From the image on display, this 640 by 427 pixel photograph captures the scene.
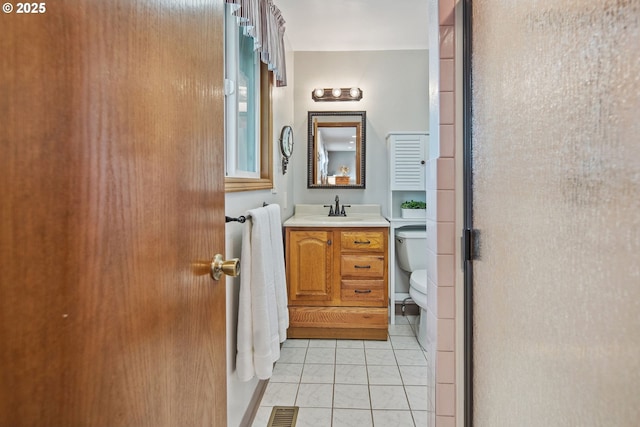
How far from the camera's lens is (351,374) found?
204 cm

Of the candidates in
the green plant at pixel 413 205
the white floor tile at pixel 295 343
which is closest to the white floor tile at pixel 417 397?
the white floor tile at pixel 295 343

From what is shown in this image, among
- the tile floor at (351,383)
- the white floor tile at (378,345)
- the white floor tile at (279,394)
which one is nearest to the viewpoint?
the tile floor at (351,383)

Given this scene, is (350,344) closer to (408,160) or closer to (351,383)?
(351,383)

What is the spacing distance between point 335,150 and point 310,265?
46.6 inches

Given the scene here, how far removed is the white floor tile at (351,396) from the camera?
5.72 feet

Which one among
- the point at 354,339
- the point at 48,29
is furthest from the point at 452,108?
the point at 354,339

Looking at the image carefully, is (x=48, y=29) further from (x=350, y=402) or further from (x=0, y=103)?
(x=350, y=402)

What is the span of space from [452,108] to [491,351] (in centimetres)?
73

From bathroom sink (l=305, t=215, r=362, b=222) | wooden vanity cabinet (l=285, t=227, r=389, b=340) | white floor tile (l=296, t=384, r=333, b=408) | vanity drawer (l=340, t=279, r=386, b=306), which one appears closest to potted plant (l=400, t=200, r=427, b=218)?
bathroom sink (l=305, t=215, r=362, b=222)

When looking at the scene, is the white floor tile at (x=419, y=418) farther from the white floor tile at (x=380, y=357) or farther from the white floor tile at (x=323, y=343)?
the white floor tile at (x=323, y=343)

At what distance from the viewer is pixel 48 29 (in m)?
0.36

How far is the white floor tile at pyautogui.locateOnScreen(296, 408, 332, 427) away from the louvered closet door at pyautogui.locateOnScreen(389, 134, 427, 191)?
185 cm

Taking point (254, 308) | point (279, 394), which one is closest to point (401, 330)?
point (279, 394)

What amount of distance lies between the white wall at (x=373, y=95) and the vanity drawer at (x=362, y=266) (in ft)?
2.60
